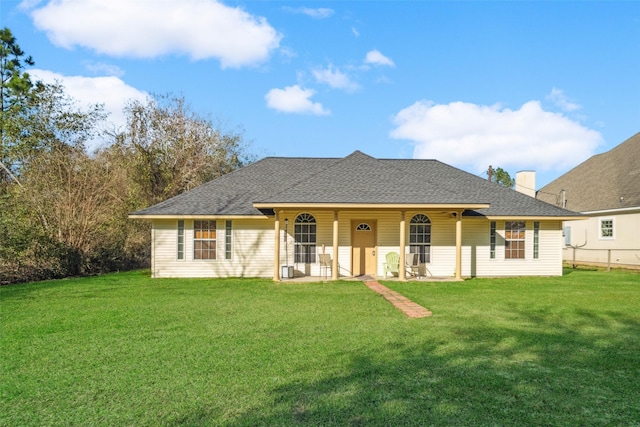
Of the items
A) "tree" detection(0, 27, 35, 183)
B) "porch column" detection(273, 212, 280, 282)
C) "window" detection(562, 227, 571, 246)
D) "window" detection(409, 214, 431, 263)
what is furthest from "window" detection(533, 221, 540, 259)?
"tree" detection(0, 27, 35, 183)

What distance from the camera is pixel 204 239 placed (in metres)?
14.7

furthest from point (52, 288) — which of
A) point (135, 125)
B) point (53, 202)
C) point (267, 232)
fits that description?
point (135, 125)

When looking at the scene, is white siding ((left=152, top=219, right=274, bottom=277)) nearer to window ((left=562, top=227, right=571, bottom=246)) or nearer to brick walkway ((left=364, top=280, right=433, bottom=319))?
brick walkway ((left=364, top=280, right=433, bottom=319))

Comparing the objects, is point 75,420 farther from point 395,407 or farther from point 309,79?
point 309,79

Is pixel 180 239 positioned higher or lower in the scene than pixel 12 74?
lower

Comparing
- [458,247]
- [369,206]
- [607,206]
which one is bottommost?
→ [458,247]

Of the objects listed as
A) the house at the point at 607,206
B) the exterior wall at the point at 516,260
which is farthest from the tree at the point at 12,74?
the house at the point at 607,206

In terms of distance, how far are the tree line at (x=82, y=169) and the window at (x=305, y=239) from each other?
8043mm

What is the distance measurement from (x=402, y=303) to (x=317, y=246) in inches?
223

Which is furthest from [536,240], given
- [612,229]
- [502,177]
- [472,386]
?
[502,177]

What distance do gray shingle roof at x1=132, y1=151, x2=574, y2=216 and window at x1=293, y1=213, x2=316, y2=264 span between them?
1.39 m

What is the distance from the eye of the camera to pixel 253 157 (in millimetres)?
32594

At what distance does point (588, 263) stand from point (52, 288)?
2480 cm

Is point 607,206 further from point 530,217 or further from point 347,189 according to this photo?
point 347,189
